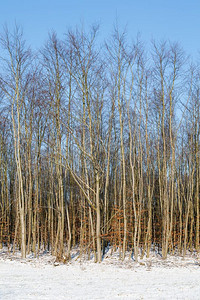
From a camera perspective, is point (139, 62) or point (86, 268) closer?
point (86, 268)

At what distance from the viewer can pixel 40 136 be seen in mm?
19562

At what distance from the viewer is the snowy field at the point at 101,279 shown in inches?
359

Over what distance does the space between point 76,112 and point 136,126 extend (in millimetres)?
3544

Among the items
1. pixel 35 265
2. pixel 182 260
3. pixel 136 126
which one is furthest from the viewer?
pixel 136 126

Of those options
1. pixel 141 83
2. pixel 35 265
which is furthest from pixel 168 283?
pixel 141 83

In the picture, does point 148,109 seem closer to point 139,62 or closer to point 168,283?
point 139,62

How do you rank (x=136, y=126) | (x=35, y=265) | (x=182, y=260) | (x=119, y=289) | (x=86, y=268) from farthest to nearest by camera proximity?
(x=136, y=126), (x=182, y=260), (x=35, y=265), (x=86, y=268), (x=119, y=289)

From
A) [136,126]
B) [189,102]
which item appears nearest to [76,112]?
[136,126]

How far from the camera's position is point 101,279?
38.5ft

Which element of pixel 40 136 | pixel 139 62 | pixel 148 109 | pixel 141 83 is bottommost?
pixel 40 136

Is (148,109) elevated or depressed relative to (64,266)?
elevated

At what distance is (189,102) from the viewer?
62.5ft

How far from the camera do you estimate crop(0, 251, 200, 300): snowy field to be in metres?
9.11

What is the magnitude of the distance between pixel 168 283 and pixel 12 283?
524 centimetres
